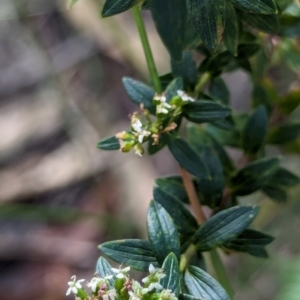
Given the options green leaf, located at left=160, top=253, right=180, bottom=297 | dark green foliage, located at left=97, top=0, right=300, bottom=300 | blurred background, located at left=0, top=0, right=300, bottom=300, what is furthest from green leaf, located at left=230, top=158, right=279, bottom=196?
blurred background, located at left=0, top=0, right=300, bottom=300

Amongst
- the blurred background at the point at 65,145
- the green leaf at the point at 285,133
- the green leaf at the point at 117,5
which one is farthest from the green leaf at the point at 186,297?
the blurred background at the point at 65,145

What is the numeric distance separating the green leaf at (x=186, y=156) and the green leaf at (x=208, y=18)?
0.42 feet

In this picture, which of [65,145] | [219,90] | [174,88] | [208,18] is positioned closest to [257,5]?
[208,18]

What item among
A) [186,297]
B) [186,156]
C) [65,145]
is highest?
[65,145]

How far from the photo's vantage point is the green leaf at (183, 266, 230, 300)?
1.34 ft

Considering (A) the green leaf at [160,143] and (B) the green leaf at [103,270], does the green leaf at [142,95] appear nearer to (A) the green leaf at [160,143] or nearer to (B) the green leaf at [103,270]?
(A) the green leaf at [160,143]

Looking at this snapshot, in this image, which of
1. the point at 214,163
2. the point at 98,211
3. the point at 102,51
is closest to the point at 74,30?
the point at 102,51

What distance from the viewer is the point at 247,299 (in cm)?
135

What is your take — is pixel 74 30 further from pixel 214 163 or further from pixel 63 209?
pixel 214 163

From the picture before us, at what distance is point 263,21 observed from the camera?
18.2 inches

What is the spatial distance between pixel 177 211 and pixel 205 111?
10 centimetres

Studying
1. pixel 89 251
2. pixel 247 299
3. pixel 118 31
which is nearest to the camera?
pixel 247 299

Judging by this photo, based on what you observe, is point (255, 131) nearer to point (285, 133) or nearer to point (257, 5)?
point (285, 133)

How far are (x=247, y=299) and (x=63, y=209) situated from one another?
568mm
